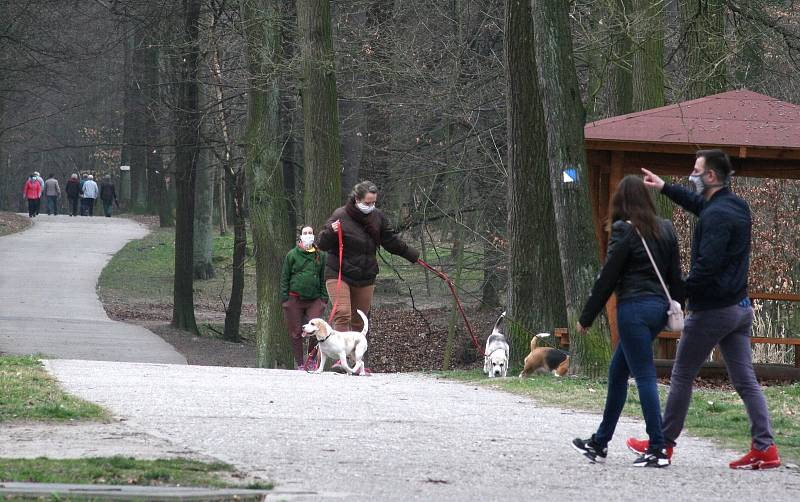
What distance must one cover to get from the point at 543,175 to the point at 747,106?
2587 mm

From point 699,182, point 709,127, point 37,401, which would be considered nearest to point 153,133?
point 709,127

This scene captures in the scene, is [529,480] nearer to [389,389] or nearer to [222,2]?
[389,389]

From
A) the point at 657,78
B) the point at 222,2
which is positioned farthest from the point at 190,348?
the point at 657,78

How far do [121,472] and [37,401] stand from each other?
11.8 feet

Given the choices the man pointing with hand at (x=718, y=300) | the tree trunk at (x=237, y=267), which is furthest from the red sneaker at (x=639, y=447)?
the tree trunk at (x=237, y=267)

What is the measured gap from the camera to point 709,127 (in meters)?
13.8

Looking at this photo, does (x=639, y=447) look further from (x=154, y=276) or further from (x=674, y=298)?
(x=154, y=276)

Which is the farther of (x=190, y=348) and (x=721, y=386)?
(x=190, y=348)

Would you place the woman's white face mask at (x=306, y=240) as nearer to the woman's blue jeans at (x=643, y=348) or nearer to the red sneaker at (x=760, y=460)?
the woman's blue jeans at (x=643, y=348)

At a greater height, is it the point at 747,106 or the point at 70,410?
the point at 747,106

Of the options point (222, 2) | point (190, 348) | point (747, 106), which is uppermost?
point (222, 2)

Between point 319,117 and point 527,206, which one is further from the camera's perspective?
point 319,117

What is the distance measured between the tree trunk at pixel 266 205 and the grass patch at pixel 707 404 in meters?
8.10

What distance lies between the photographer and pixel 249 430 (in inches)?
328
